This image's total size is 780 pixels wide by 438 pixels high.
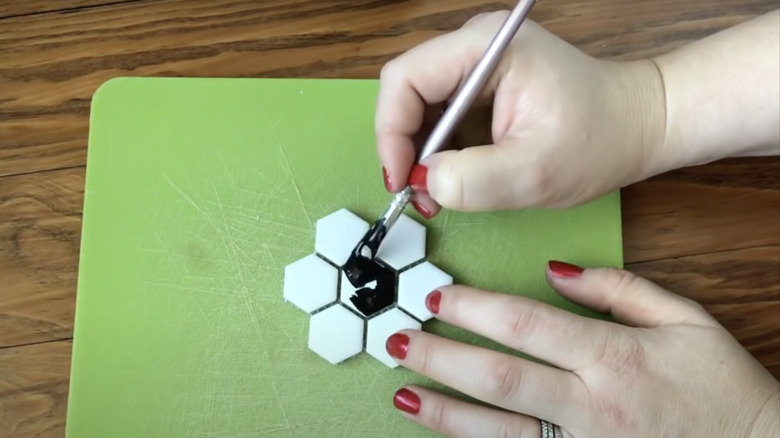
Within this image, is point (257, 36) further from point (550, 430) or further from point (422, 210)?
point (550, 430)

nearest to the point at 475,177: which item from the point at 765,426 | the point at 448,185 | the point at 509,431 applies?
the point at 448,185

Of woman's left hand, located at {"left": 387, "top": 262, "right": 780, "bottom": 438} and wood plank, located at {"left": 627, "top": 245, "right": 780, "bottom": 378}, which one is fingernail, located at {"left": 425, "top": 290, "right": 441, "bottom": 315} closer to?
woman's left hand, located at {"left": 387, "top": 262, "right": 780, "bottom": 438}

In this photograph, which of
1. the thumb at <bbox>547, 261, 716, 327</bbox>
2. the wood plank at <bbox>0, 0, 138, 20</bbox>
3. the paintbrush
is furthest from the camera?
the wood plank at <bbox>0, 0, 138, 20</bbox>

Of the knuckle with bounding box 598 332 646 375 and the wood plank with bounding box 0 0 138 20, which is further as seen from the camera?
the wood plank with bounding box 0 0 138 20

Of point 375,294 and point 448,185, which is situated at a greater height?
point 448,185

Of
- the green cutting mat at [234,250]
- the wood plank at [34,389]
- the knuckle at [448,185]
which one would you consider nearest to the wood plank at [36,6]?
the green cutting mat at [234,250]

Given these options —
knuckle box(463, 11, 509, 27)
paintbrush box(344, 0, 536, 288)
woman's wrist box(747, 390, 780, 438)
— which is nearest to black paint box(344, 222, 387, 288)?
paintbrush box(344, 0, 536, 288)

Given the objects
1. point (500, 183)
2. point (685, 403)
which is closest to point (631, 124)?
point (500, 183)
